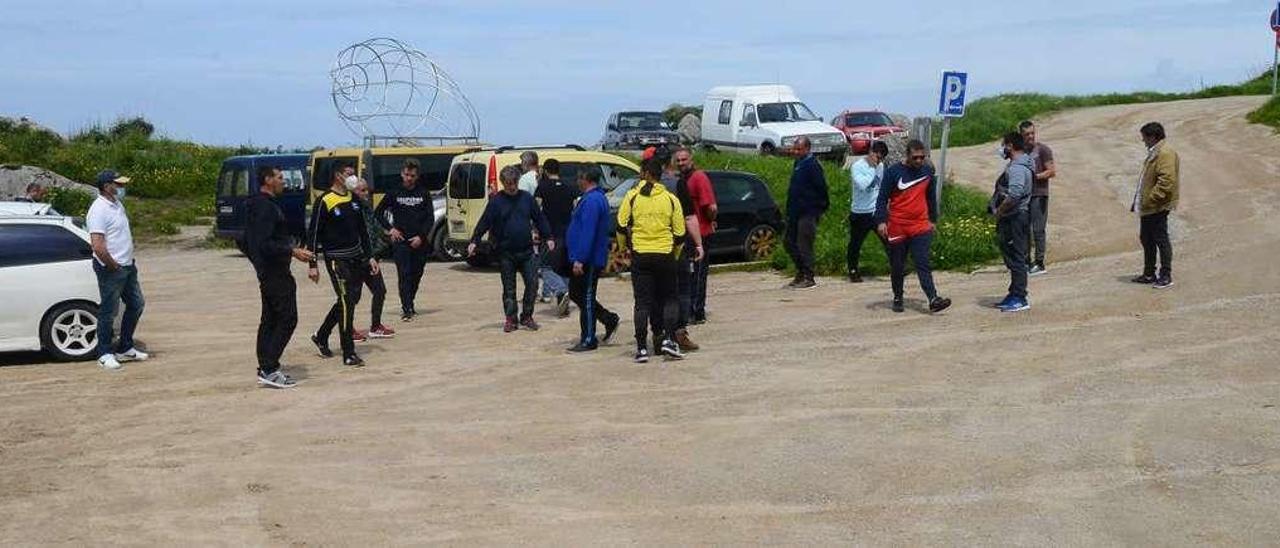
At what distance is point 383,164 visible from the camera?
24203 millimetres

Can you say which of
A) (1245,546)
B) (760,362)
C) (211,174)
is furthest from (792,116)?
(1245,546)

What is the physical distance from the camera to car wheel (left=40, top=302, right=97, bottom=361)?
42.5ft

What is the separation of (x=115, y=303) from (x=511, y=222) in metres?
3.65

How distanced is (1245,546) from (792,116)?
84.0 feet

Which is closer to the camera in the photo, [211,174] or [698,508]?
[698,508]

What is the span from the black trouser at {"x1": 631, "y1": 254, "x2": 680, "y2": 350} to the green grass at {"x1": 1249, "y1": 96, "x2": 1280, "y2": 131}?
62.4 ft

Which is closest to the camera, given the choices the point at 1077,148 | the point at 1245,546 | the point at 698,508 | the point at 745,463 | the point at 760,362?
the point at 1245,546

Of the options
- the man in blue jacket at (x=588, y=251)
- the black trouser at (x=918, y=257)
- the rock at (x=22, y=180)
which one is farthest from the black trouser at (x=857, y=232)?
the rock at (x=22, y=180)

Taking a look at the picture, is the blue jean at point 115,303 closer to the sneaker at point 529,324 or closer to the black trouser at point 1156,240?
the sneaker at point 529,324

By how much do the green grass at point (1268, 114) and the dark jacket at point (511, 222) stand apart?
18100 mm

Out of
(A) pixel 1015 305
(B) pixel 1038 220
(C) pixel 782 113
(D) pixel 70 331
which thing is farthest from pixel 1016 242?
(C) pixel 782 113

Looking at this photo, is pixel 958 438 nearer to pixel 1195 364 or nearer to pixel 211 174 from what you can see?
pixel 1195 364

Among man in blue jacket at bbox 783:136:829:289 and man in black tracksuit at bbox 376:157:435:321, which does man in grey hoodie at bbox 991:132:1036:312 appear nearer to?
man in blue jacket at bbox 783:136:829:289

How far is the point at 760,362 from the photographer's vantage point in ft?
38.4
